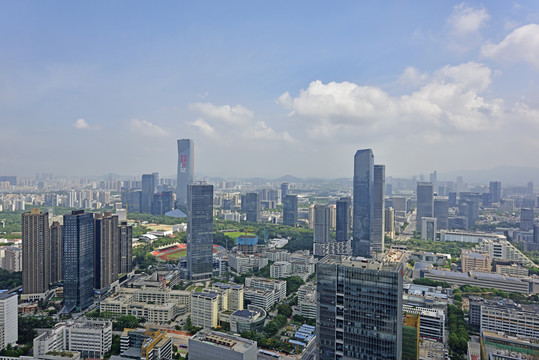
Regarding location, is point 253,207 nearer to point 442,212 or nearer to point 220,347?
point 442,212

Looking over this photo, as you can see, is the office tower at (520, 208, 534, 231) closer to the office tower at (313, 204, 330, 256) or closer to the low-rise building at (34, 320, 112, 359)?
the office tower at (313, 204, 330, 256)

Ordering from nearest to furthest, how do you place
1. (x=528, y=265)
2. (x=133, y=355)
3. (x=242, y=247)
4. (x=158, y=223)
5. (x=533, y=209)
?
(x=133, y=355)
(x=528, y=265)
(x=242, y=247)
(x=533, y=209)
(x=158, y=223)

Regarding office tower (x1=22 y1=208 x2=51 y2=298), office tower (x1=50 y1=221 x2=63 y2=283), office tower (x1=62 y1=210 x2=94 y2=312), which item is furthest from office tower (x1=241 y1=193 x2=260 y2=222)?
office tower (x1=62 y1=210 x2=94 y2=312)

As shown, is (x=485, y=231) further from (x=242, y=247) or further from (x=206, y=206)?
(x=206, y=206)

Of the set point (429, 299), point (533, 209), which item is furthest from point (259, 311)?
point (533, 209)

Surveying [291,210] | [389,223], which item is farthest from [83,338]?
[291,210]
